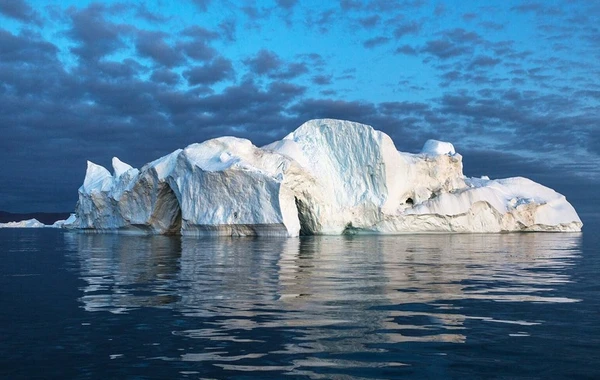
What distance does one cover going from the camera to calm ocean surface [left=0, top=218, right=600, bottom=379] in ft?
13.9

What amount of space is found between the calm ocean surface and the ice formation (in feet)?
63.0

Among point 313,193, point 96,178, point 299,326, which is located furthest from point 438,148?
point 299,326

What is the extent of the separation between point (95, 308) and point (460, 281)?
5952mm

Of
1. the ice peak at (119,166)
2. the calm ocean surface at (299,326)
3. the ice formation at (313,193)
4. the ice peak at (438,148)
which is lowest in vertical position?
the calm ocean surface at (299,326)

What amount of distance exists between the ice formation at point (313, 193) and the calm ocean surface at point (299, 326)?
19191 mm

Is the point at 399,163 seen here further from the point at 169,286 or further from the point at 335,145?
the point at 169,286

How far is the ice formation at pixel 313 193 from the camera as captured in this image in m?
30.0

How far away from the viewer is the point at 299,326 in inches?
223

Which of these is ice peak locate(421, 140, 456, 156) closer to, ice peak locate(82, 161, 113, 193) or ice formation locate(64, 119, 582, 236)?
ice formation locate(64, 119, 582, 236)

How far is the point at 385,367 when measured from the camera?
4.22 metres

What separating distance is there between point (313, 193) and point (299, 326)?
27.9m

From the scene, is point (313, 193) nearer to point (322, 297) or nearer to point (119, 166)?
point (119, 166)

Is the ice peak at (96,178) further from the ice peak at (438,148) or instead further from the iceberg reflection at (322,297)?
the iceberg reflection at (322,297)

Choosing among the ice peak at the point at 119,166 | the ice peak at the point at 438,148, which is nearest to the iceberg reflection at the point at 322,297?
the ice peak at the point at 438,148
